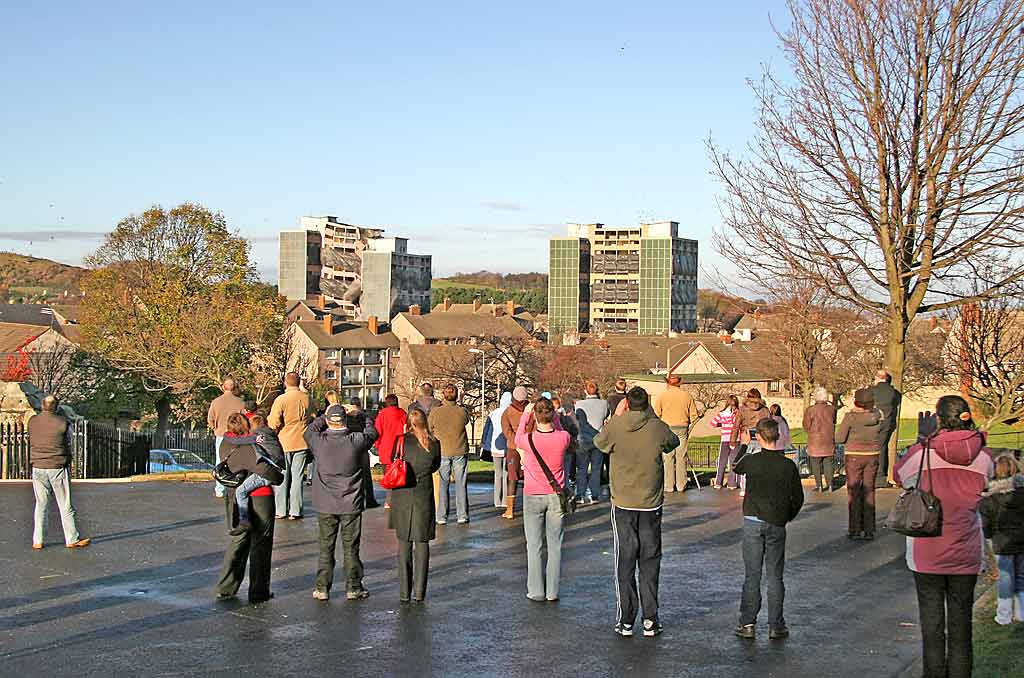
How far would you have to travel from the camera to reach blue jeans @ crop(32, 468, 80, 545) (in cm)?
1281

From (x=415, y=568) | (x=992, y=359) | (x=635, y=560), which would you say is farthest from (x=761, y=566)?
(x=992, y=359)

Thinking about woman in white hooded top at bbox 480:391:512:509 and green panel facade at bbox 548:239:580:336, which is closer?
woman in white hooded top at bbox 480:391:512:509

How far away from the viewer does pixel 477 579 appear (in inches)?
456

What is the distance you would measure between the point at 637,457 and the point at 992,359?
48.4 ft

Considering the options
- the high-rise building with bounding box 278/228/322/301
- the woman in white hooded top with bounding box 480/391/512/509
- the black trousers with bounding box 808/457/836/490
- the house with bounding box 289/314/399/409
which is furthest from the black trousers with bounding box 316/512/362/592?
the high-rise building with bounding box 278/228/322/301

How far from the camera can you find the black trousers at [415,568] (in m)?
10.3

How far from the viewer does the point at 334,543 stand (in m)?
10.3

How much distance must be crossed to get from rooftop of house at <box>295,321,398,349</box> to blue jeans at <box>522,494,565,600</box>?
9182cm

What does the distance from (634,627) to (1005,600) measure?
10.2 ft

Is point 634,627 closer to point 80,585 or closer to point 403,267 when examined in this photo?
point 80,585

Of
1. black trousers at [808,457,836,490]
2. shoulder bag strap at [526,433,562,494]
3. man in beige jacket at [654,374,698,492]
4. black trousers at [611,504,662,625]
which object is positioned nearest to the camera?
black trousers at [611,504,662,625]

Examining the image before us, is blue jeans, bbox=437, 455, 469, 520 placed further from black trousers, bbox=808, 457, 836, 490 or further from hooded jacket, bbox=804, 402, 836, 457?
black trousers, bbox=808, 457, 836, 490

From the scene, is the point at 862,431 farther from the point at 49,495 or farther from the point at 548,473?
the point at 49,495

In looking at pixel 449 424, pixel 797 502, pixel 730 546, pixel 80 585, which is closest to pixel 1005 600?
pixel 797 502
